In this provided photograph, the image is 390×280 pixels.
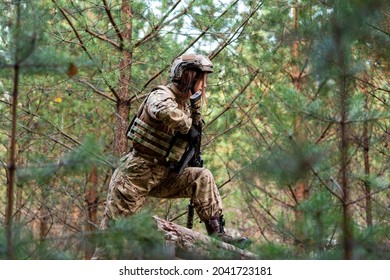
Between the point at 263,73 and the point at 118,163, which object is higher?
the point at 263,73

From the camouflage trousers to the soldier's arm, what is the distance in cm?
47

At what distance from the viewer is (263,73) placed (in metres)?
8.91

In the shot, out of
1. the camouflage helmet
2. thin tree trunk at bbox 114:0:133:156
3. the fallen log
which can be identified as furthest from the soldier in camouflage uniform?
thin tree trunk at bbox 114:0:133:156

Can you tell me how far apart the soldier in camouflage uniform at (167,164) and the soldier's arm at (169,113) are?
0.19 ft

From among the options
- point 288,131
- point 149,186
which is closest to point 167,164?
point 149,186

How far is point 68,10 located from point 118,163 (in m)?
2.59

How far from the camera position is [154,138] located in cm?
609

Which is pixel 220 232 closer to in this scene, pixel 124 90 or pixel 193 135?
pixel 193 135

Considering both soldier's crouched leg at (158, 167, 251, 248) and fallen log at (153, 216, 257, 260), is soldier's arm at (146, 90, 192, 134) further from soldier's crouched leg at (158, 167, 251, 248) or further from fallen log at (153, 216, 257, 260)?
fallen log at (153, 216, 257, 260)

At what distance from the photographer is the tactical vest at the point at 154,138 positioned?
239 inches

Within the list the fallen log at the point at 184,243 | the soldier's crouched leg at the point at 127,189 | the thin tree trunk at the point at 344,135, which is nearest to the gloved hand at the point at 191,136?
the soldier's crouched leg at the point at 127,189

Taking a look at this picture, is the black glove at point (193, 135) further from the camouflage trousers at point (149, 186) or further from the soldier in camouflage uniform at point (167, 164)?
the camouflage trousers at point (149, 186)
